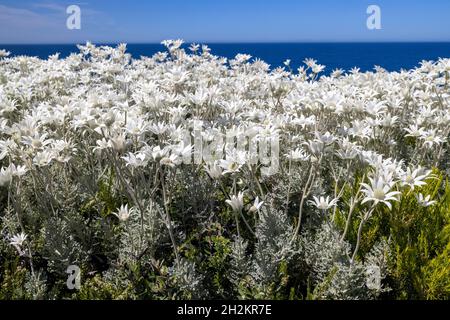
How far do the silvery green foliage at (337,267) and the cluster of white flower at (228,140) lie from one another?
8.1 inches

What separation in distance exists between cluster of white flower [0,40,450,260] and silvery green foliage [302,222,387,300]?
21cm

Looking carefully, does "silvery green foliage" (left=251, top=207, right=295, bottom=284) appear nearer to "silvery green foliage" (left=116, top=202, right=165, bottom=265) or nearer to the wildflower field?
the wildflower field

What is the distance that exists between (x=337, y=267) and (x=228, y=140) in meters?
1.47

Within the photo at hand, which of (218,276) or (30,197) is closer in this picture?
(218,276)

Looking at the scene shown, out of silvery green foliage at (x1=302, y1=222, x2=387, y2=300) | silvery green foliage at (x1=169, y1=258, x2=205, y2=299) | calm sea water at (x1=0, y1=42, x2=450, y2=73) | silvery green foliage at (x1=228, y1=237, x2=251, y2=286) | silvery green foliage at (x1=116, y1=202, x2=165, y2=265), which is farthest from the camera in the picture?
calm sea water at (x1=0, y1=42, x2=450, y2=73)

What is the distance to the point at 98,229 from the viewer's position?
12.1 ft

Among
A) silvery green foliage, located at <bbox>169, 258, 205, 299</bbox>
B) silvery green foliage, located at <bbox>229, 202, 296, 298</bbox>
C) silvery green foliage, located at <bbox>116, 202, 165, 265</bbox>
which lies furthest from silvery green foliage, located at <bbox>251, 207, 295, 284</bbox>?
silvery green foliage, located at <bbox>116, 202, 165, 265</bbox>

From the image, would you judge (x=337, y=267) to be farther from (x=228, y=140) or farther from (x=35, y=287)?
(x=35, y=287)

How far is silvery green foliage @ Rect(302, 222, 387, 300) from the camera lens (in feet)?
9.37

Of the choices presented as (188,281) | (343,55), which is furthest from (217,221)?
(343,55)

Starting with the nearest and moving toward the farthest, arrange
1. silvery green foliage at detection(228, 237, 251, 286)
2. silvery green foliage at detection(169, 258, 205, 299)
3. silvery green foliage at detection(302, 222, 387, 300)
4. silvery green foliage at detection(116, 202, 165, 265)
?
1. silvery green foliage at detection(302, 222, 387, 300)
2. silvery green foliage at detection(169, 258, 205, 299)
3. silvery green foliage at detection(228, 237, 251, 286)
4. silvery green foliage at detection(116, 202, 165, 265)
